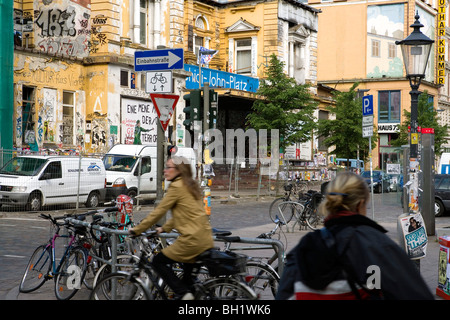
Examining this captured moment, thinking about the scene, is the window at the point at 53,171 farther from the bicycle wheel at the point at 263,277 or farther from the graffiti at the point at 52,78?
the bicycle wheel at the point at 263,277

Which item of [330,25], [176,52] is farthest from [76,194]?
[330,25]

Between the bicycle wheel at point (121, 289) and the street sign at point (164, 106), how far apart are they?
3.84m

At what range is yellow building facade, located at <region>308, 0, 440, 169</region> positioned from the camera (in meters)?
63.7

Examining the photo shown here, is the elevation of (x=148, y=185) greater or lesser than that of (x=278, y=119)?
lesser

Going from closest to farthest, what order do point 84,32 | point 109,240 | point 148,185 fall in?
1. point 109,240
2. point 148,185
3. point 84,32

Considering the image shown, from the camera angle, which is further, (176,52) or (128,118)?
(128,118)

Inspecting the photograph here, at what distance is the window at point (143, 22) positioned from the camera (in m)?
32.1

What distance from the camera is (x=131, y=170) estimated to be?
79.2 feet

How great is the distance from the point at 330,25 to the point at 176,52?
5993 centimetres

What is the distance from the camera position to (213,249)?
222 inches

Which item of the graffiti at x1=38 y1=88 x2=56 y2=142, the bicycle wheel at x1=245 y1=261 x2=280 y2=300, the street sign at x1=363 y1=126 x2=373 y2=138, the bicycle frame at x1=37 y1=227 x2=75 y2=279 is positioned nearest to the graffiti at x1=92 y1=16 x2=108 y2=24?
the graffiti at x1=38 y1=88 x2=56 y2=142

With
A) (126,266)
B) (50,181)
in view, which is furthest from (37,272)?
(50,181)

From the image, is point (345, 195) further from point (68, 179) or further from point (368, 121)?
point (68, 179)
